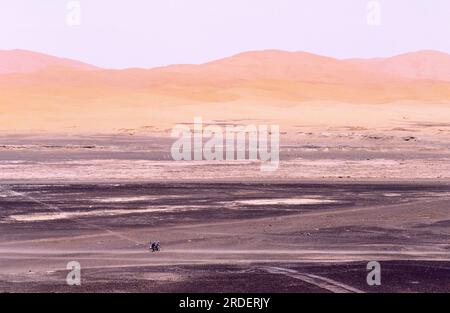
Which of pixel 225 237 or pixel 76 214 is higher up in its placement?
pixel 76 214

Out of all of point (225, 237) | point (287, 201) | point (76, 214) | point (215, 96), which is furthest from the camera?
point (215, 96)

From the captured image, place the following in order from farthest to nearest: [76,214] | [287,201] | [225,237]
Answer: [287,201]
[76,214]
[225,237]


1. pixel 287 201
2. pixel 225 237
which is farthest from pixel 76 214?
pixel 287 201

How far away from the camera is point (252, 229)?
16.8 metres

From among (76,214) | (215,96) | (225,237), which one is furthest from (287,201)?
(215,96)

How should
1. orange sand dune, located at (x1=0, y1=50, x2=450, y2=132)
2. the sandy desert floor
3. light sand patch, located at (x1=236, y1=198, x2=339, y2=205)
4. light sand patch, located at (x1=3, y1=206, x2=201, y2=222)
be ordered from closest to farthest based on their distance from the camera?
1. the sandy desert floor
2. light sand patch, located at (x1=3, y1=206, x2=201, y2=222)
3. light sand patch, located at (x1=236, y1=198, x2=339, y2=205)
4. orange sand dune, located at (x1=0, y1=50, x2=450, y2=132)

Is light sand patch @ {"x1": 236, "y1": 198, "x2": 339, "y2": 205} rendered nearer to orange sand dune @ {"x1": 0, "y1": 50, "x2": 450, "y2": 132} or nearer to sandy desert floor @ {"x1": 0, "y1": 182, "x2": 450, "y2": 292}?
sandy desert floor @ {"x1": 0, "y1": 182, "x2": 450, "y2": 292}

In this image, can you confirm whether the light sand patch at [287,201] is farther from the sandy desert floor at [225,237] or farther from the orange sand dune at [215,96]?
the orange sand dune at [215,96]

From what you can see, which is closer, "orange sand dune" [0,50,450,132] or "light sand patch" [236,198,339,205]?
"light sand patch" [236,198,339,205]

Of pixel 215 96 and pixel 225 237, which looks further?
pixel 215 96

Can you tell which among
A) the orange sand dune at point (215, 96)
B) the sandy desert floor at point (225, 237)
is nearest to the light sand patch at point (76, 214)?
the sandy desert floor at point (225, 237)

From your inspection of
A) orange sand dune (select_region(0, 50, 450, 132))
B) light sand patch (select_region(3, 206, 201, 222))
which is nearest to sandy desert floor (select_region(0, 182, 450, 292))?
light sand patch (select_region(3, 206, 201, 222))

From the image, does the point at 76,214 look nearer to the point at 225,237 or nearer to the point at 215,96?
the point at 225,237
